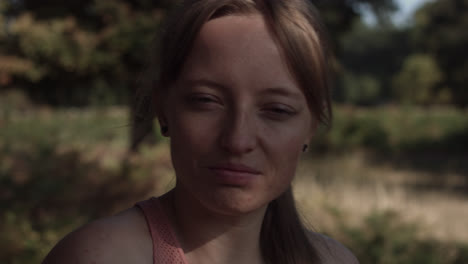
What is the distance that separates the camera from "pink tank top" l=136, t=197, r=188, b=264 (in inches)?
45.4

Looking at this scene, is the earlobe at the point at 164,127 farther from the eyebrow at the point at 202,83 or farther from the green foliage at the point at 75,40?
the green foliage at the point at 75,40

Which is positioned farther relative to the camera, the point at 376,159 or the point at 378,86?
the point at 378,86

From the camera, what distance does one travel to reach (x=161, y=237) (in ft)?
3.90

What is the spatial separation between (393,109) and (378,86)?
96.2 ft

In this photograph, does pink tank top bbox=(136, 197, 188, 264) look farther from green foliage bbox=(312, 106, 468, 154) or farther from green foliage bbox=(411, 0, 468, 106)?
green foliage bbox=(411, 0, 468, 106)

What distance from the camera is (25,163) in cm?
584

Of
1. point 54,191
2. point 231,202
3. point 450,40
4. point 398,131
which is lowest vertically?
point 450,40

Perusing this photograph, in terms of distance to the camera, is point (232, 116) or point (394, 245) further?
point (394, 245)

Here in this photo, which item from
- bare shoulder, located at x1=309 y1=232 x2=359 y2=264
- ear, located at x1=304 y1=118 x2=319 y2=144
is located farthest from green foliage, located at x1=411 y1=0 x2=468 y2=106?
ear, located at x1=304 y1=118 x2=319 y2=144

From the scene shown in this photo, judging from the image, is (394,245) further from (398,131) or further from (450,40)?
(450,40)

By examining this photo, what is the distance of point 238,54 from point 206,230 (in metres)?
0.46

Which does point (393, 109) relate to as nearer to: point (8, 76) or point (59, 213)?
point (8, 76)

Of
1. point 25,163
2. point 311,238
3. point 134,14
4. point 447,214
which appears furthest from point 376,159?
point 311,238

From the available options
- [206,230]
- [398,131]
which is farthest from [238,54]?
[398,131]
